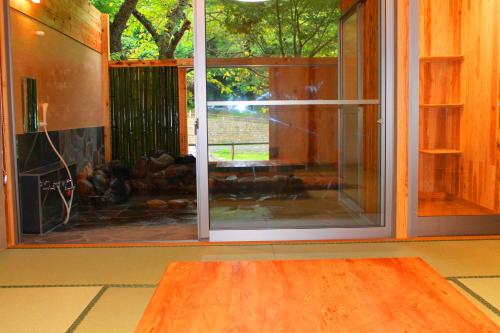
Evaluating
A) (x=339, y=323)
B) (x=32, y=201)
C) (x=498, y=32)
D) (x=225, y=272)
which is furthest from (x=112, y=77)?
(x=339, y=323)

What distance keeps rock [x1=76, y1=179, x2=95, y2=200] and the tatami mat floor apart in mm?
2662

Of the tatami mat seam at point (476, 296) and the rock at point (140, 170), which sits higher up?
the rock at point (140, 170)

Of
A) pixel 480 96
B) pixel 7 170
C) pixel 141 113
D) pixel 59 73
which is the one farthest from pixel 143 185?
pixel 480 96

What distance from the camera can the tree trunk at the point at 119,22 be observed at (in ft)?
36.8

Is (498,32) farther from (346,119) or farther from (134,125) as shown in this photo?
(134,125)

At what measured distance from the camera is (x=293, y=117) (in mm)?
4523

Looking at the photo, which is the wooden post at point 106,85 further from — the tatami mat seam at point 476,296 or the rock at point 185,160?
the tatami mat seam at point 476,296

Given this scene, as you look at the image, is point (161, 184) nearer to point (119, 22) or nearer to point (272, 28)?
point (272, 28)

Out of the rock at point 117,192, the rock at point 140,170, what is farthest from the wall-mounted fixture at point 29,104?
the rock at point 140,170

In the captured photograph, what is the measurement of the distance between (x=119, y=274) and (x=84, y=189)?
3.69 meters

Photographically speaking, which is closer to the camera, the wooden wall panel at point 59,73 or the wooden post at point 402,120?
the wooden post at point 402,120

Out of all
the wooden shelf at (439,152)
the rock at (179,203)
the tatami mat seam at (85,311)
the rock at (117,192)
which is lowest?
the tatami mat seam at (85,311)

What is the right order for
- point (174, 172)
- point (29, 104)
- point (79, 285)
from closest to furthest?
point (79, 285)
point (29, 104)
point (174, 172)

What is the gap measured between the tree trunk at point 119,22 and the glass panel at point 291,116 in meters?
7.38
